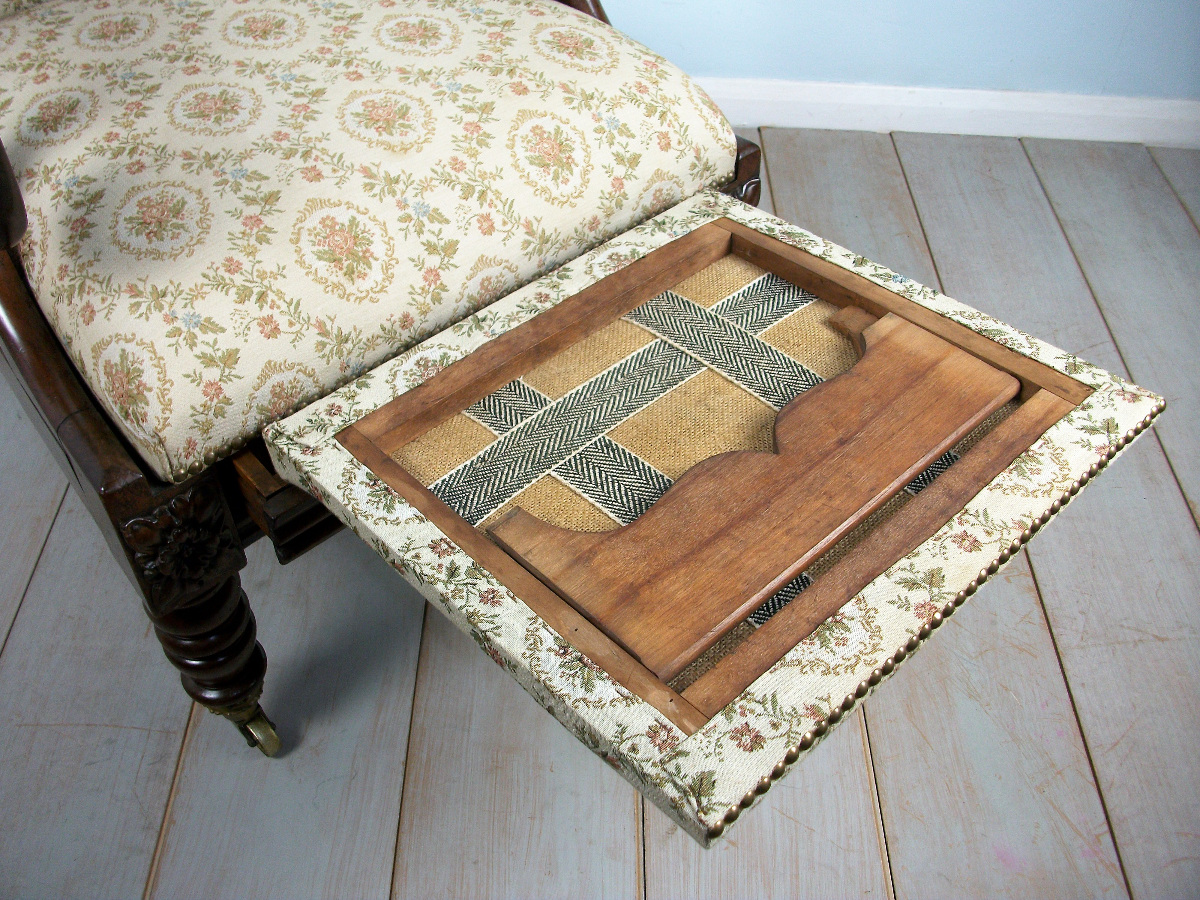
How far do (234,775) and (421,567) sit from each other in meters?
0.35

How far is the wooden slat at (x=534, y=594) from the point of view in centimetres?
45

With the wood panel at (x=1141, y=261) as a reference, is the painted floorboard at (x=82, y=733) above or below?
below

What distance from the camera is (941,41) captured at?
1356mm

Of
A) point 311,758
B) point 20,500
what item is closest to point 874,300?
Result: point 311,758

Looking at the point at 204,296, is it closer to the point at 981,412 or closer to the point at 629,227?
the point at 629,227

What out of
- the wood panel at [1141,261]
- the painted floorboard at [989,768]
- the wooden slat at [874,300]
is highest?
the wooden slat at [874,300]

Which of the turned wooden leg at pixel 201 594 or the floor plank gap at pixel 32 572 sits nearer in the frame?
the turned wooden leg at pixel 201 594

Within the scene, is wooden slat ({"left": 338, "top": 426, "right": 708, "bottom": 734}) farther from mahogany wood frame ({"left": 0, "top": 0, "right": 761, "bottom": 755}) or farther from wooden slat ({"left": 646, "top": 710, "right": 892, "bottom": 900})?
wooden slat ({"left": 646, "top": 710, "right": 892, "bottom": 900})

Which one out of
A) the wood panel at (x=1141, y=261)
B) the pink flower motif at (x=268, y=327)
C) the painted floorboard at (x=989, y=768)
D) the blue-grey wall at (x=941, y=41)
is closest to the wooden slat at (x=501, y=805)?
the painted floorboard at (x=989, y=768)

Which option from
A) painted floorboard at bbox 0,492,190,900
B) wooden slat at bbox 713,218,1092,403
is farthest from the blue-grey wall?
painted floorboard at bbox 0,492,190,900

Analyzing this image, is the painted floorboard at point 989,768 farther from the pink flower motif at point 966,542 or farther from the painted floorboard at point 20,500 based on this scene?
the painted floorboard at point 20,500

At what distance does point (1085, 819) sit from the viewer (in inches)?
28.2

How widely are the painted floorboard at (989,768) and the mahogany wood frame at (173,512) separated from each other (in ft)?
1.54

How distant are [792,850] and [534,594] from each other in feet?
1.12
